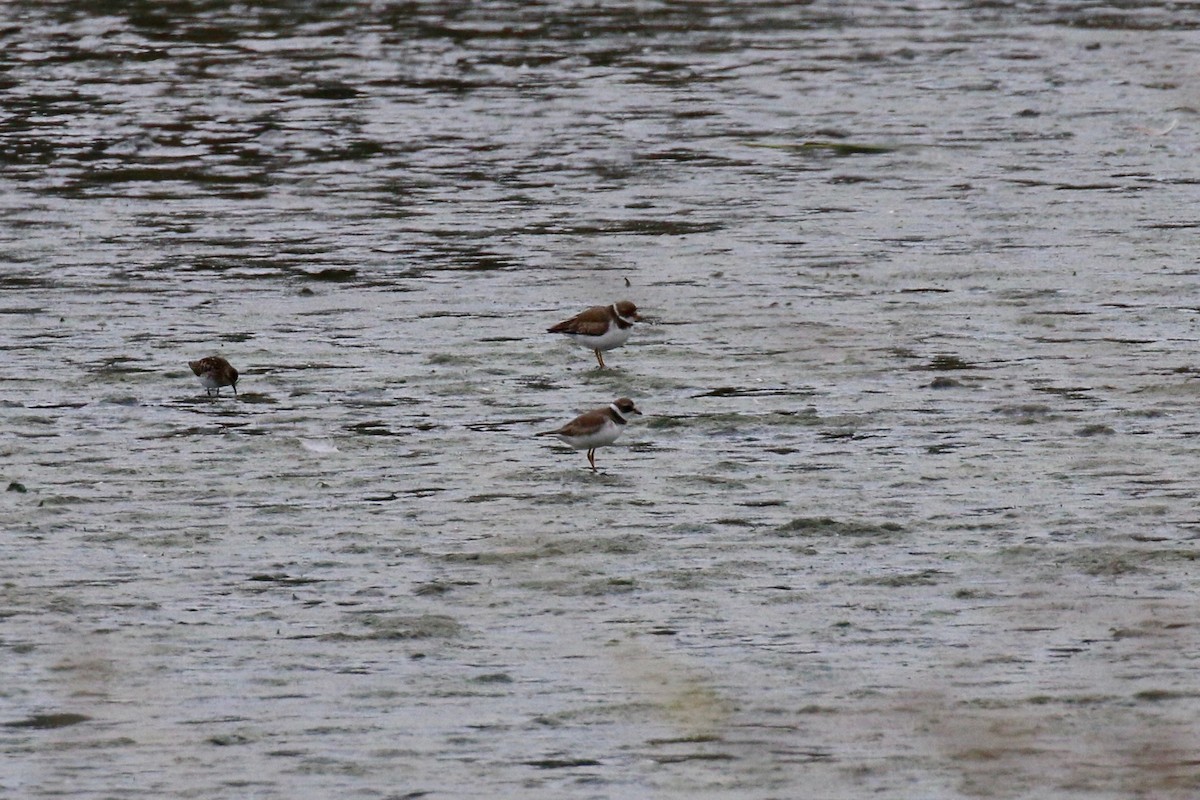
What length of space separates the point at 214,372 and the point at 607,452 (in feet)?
7.43

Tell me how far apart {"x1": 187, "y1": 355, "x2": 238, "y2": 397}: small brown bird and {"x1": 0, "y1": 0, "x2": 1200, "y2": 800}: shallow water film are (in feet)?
0.51

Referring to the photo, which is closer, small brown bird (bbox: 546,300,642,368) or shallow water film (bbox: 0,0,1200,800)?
shallow water film (bbox: 0,0,1200,800)

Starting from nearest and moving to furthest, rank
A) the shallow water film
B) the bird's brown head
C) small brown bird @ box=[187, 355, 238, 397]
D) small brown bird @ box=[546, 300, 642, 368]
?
the shallow water film
the bird's brown head
small brown bird @ box=[187, 355, 238, 397]
small brown bird @ box=[546, 300, 642, 368]

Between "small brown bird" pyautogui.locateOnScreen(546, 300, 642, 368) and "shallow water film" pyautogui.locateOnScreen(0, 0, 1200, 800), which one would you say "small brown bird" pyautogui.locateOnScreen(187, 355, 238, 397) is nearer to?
"shallow water film" pyautogui.locateOnScreen(0, 0, 1200, 800)

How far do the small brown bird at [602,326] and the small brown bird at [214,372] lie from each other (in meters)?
1.87

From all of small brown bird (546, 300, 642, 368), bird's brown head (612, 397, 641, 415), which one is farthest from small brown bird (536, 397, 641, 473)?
small brown bird (546, 300, 642, 368)

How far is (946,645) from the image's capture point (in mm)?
8508

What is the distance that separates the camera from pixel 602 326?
1286 cm

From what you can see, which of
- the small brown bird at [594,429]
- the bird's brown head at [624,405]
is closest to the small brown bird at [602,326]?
the bird's brown head at [624,405]

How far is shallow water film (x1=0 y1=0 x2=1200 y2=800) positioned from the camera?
7.68 m

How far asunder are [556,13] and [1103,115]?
11500 millimetres

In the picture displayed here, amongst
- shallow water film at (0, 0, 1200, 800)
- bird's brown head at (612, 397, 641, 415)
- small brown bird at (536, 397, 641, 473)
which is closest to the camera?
shallow water film at (0, 0, 1200, 800)

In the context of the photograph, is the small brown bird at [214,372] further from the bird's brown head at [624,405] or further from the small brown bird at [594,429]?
the bird's brown head at [624,405]

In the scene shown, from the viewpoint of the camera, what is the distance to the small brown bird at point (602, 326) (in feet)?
42.2
